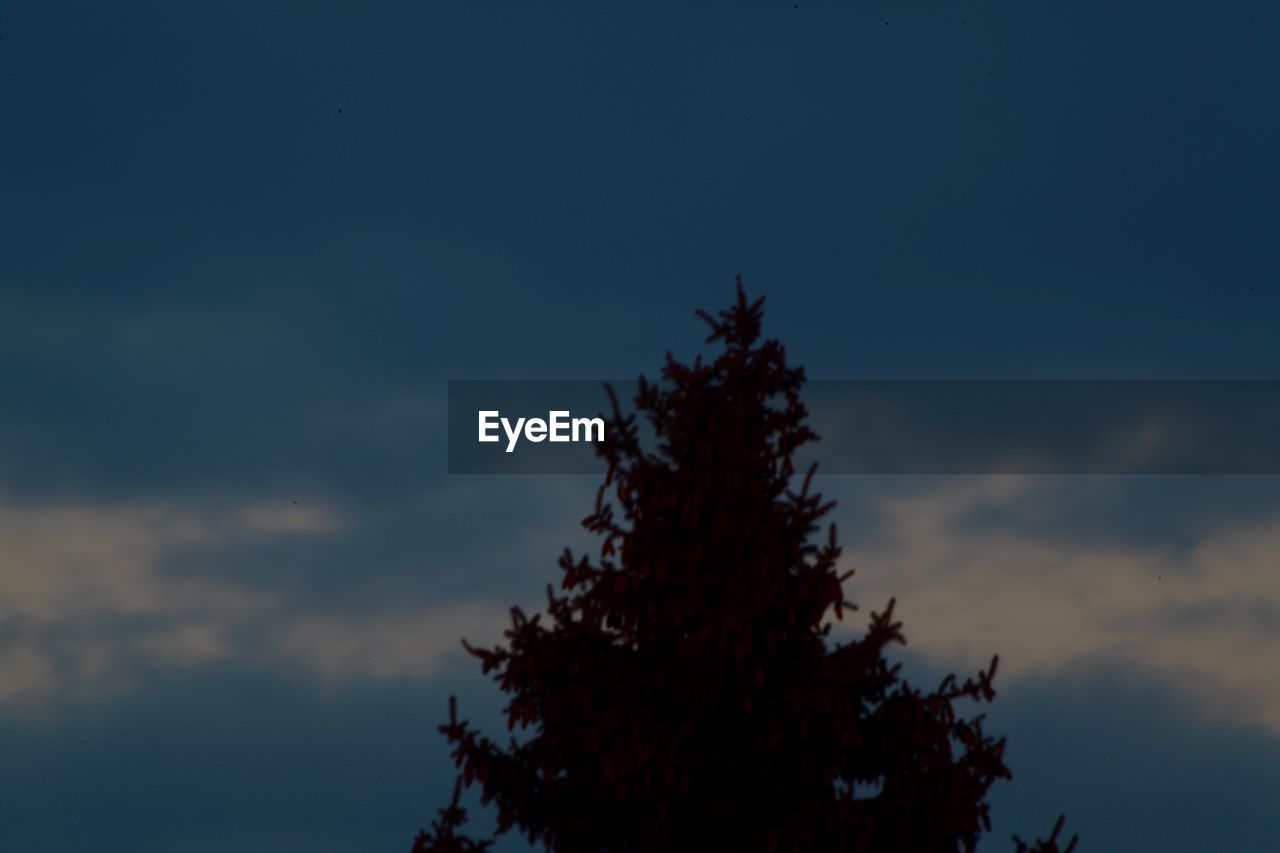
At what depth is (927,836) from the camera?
549 inches

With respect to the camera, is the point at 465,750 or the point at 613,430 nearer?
the point at 465,750

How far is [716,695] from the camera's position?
14492 millimetres

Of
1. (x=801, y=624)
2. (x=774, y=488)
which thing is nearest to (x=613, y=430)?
(x=774, y=488)

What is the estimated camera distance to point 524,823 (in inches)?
575

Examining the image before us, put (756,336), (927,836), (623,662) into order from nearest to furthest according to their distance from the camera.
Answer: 1. (927,836)
2. (623,662)
3. (756,336)

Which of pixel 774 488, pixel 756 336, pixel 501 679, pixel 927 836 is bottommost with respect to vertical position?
pixel 927 836

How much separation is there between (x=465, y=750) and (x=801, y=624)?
370 centimetres

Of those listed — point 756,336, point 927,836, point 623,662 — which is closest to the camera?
point 927,836

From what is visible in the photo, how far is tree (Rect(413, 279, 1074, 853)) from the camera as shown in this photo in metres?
14.0

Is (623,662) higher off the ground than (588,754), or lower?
higher

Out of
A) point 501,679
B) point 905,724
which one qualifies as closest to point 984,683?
point 905,724

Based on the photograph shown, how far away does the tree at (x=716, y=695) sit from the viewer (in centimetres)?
1401

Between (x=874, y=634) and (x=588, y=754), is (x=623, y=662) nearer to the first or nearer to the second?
(x=588, y=754)

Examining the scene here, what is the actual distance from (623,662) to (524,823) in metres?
1.90
